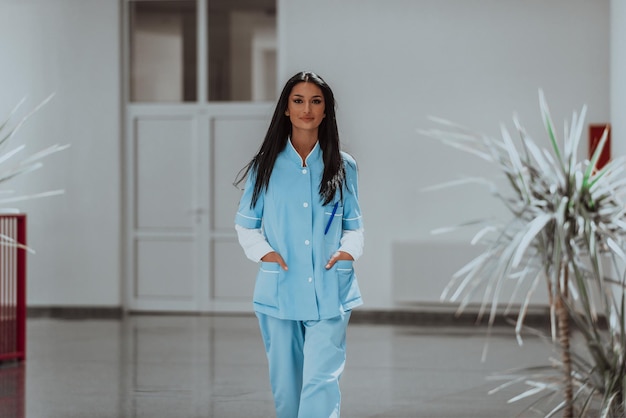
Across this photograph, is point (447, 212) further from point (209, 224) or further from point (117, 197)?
point (117, 197)

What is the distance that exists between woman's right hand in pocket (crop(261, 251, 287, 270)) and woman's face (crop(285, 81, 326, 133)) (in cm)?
46

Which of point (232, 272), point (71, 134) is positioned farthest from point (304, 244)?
point (71, 134)

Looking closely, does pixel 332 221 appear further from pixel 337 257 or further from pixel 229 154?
pixel 229 154

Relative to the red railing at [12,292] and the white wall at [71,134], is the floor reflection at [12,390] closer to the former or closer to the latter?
the red railing at [12,292]

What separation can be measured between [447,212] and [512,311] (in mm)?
1085

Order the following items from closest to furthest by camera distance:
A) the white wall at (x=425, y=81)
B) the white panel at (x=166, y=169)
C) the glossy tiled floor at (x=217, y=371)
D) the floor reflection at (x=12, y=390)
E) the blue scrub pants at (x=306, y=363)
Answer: the blue scrub pants at (x=306, y=363), the floor reflection at (x=12, y=390), the glossy tiled floor at (x=217, y=371), the white wall at (x=425, y=81), the white panel at (x=166, y=169)

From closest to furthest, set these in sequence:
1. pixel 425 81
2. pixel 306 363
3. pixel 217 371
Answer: pixel 306 363 < pixel 217 371 < pixel 425 81

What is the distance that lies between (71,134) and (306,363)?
776cm

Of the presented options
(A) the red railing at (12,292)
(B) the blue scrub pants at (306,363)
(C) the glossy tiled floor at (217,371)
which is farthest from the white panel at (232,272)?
(B) the blue scrub pants at (306,363)

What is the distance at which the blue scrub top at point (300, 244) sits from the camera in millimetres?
4098

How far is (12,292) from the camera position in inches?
306

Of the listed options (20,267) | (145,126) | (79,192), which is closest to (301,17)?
(145,126)

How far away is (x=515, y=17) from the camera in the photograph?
10570 millimetres

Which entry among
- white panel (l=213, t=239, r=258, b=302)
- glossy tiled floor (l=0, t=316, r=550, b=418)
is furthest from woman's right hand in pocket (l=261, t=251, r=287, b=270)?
white panel (l=213, t=239, r=258, b=302)
